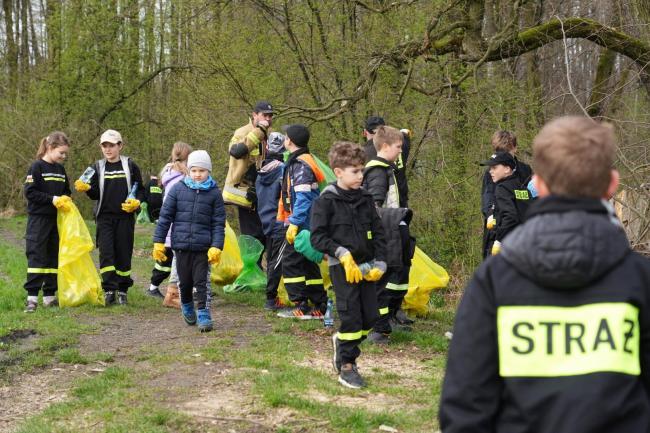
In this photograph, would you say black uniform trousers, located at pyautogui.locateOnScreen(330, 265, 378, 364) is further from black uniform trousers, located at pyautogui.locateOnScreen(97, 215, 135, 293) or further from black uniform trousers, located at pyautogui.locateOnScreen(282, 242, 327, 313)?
black uniform trousers, located at pyautogui.locateOnScreen(97, 215, 135, 293)

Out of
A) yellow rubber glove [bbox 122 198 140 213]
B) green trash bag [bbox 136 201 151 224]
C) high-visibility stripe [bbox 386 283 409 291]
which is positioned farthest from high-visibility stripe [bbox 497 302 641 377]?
green trash bag [bbox 136 201 151 224]

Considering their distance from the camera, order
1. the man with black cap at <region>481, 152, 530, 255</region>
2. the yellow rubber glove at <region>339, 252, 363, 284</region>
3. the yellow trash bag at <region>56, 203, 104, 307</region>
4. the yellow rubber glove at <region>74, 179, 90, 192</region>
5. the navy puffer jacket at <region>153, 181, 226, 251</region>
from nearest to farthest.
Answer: the yellow rubber glove at <region>339, 252, 363, 284</region>
the navy puffer jacket at <region>153, 181, 226, 251</region>
the man with black cap at <region>481, 152, 530, 255</region>
the yellow rubber glove at <region>74, 179, 90, 192</region>
the yellow trash bag at <region>56, 203, 104, 307</region>

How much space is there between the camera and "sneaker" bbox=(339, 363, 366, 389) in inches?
224

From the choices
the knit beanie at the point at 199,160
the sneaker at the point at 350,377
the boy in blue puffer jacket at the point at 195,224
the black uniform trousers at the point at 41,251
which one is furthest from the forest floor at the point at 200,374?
the knit beanie at the point at 199,160

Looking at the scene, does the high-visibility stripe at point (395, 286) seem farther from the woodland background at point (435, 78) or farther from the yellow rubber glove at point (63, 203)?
the yellow rubber glove at point (63, 203)

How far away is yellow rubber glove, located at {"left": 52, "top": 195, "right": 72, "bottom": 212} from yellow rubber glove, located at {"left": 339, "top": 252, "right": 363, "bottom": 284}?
4194 mm

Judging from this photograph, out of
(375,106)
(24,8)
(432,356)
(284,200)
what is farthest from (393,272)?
(24,8)

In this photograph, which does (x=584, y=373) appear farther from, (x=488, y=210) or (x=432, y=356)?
(x=488, y=210)

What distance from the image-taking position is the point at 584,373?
2.28 meters

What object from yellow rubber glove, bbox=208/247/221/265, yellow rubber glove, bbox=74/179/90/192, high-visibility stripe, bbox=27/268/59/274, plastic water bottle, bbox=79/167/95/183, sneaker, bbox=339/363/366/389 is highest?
plastic water bottle, bbox=79/167/95/183

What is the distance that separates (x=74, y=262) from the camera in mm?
8734

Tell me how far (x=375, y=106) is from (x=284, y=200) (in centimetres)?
396

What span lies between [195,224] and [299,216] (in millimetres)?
953

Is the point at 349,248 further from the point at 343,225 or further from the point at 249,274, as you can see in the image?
the point at 249,274
